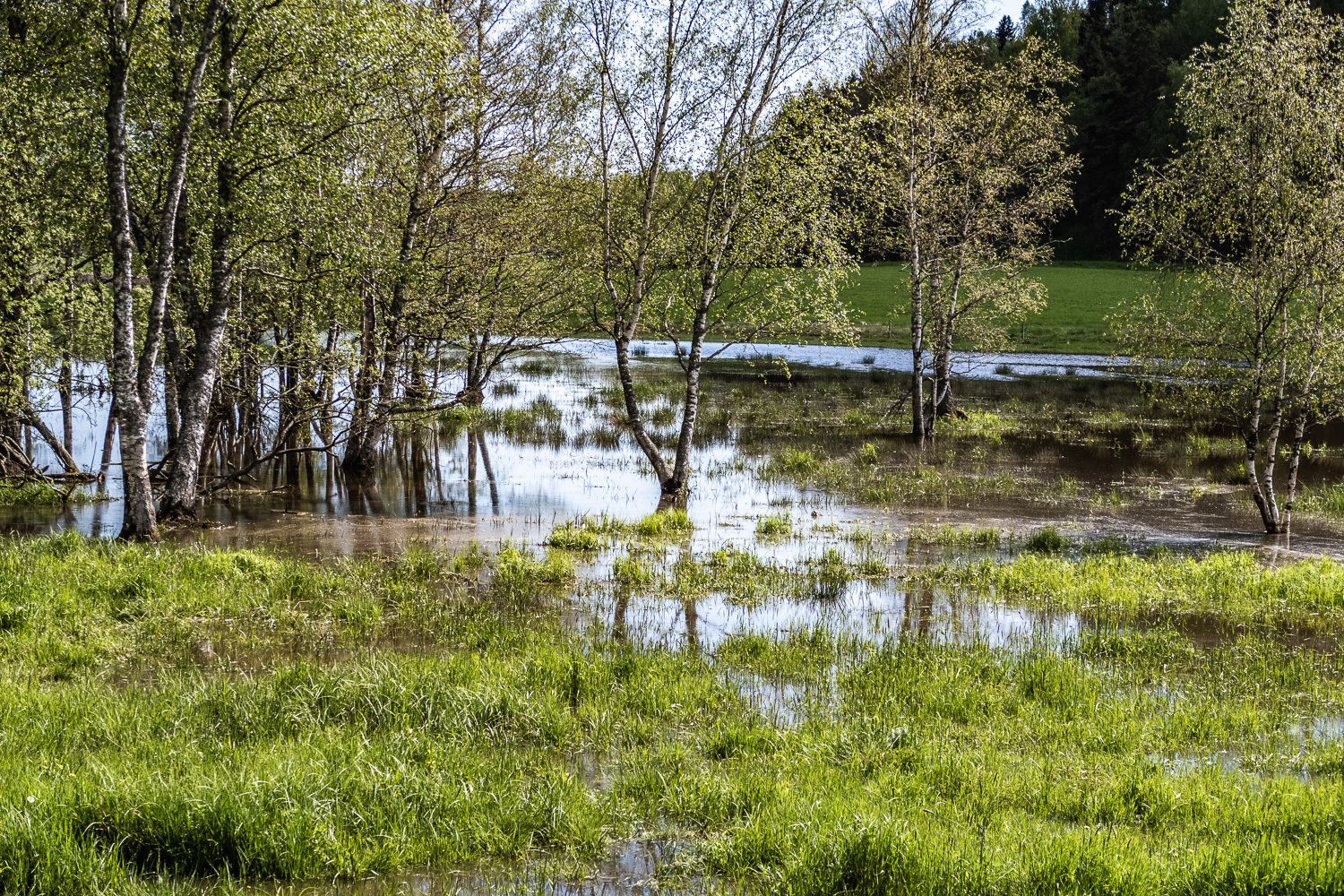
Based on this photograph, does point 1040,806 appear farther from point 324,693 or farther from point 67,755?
point 67,755

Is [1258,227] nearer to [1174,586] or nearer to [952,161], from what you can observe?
[1174,586]

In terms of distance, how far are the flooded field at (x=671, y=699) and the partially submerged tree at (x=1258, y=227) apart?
2.97 m

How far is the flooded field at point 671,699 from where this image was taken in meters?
5.88

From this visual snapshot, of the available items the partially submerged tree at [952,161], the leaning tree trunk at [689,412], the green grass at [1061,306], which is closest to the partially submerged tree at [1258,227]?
the leaning tree trunk at [689,412]

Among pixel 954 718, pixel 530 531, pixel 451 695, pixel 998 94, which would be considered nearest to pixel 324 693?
pixel 451 695

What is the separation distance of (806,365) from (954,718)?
A: 5072 cm

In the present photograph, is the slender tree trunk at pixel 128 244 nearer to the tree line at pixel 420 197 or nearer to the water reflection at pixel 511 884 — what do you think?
the tree line at pixel 420 197

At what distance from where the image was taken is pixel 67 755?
7008 mm

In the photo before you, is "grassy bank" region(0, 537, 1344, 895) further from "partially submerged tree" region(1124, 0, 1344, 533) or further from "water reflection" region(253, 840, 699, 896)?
"partially submerged tree" region(1124, 0, 1344, 533)

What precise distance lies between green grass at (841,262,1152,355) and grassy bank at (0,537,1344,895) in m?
48.7

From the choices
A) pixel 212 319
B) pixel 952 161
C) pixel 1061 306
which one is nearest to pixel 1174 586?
pixel 212 319

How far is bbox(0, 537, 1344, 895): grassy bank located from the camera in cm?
582

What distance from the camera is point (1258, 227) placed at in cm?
1731

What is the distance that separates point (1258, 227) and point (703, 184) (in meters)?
11.2
